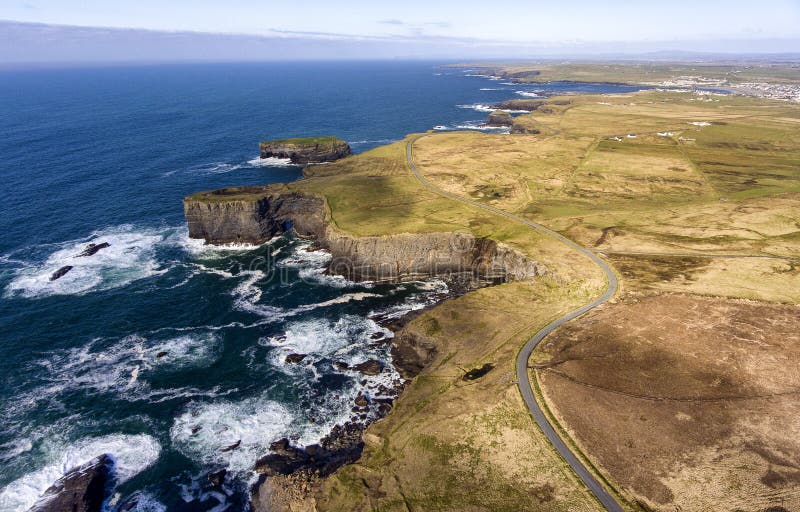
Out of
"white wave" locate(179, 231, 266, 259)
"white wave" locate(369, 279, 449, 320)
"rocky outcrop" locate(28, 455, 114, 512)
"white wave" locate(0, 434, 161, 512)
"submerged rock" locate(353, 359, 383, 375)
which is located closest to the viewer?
"rocky outcrop" locate(28, 455, 114, 512)

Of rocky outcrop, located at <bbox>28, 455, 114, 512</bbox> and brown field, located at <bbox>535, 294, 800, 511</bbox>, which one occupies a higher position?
brown field, located at <bbox>535, 294, 800, 511</bbox>

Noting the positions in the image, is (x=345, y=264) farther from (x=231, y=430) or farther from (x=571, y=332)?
(x=571, y=332)

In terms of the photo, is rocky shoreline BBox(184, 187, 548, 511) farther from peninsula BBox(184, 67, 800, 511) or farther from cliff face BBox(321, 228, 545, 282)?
peninsula BBox(184, 67, 800, 511)

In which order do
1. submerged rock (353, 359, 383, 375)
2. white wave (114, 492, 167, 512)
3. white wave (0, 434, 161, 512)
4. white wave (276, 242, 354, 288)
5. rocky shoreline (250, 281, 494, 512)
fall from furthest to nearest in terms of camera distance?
1. white wave (276, 242, 354, 288)
2. submerged rock (353, 359, 383, 375)
3. white wave (0, 434, 161, 512)
4. white wave (114, 492, 167, 512)
5. rocky shoreline (250, 281, 494, 512)

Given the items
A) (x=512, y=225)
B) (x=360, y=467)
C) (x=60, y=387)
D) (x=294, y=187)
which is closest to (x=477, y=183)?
(x=512, y=225)

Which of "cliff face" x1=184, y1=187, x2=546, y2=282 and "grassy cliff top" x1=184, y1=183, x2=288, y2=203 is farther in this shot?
"grassy cliff top" x1=184, y1=183, x2=288, y2=203

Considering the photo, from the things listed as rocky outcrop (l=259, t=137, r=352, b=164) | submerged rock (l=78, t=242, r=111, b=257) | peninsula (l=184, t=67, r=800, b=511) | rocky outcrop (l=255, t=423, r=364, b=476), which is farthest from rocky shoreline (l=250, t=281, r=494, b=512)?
rocky outcrop (l=259, t=137, r=352, b=164)

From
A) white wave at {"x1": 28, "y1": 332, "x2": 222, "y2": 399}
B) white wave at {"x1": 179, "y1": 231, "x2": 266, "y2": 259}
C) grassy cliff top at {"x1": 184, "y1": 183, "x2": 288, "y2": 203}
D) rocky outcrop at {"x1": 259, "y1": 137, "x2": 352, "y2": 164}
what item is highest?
rocky outcrop at {"x1": 259, "y1": 137, "x2": 352, "y2": 164}

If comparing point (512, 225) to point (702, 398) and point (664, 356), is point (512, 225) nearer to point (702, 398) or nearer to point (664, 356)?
point (664, 356)
